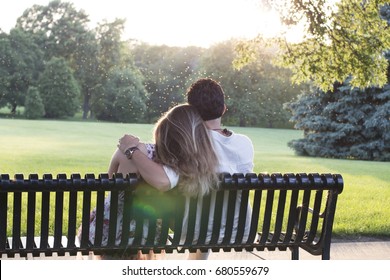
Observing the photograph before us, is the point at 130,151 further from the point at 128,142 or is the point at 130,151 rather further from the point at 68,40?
the point at 68,40

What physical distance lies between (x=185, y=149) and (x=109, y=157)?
1861 cm

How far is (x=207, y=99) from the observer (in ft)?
12.5

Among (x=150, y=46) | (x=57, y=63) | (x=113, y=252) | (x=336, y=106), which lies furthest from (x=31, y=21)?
(x=113, y=252)

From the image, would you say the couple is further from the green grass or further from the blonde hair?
the green grass

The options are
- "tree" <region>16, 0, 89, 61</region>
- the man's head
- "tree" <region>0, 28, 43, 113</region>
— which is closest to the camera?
the man's head

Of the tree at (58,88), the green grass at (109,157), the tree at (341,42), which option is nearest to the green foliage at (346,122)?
the green grass at (109,157)

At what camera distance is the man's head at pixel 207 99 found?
12.5 ft

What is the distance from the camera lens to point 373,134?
2544 centimetres

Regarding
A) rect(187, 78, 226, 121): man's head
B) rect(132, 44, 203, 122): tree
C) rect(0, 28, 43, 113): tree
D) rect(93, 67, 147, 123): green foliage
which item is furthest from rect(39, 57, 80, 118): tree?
rect(187, 78, 226, 121): man's head

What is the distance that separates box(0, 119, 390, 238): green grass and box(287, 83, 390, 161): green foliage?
126cm

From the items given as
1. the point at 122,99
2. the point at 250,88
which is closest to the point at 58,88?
the point at 122,99

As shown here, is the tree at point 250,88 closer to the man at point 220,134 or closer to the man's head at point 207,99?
the man at point 220,134

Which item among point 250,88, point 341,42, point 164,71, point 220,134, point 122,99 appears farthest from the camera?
point 164,71

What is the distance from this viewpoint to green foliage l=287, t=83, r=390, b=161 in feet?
82.0
